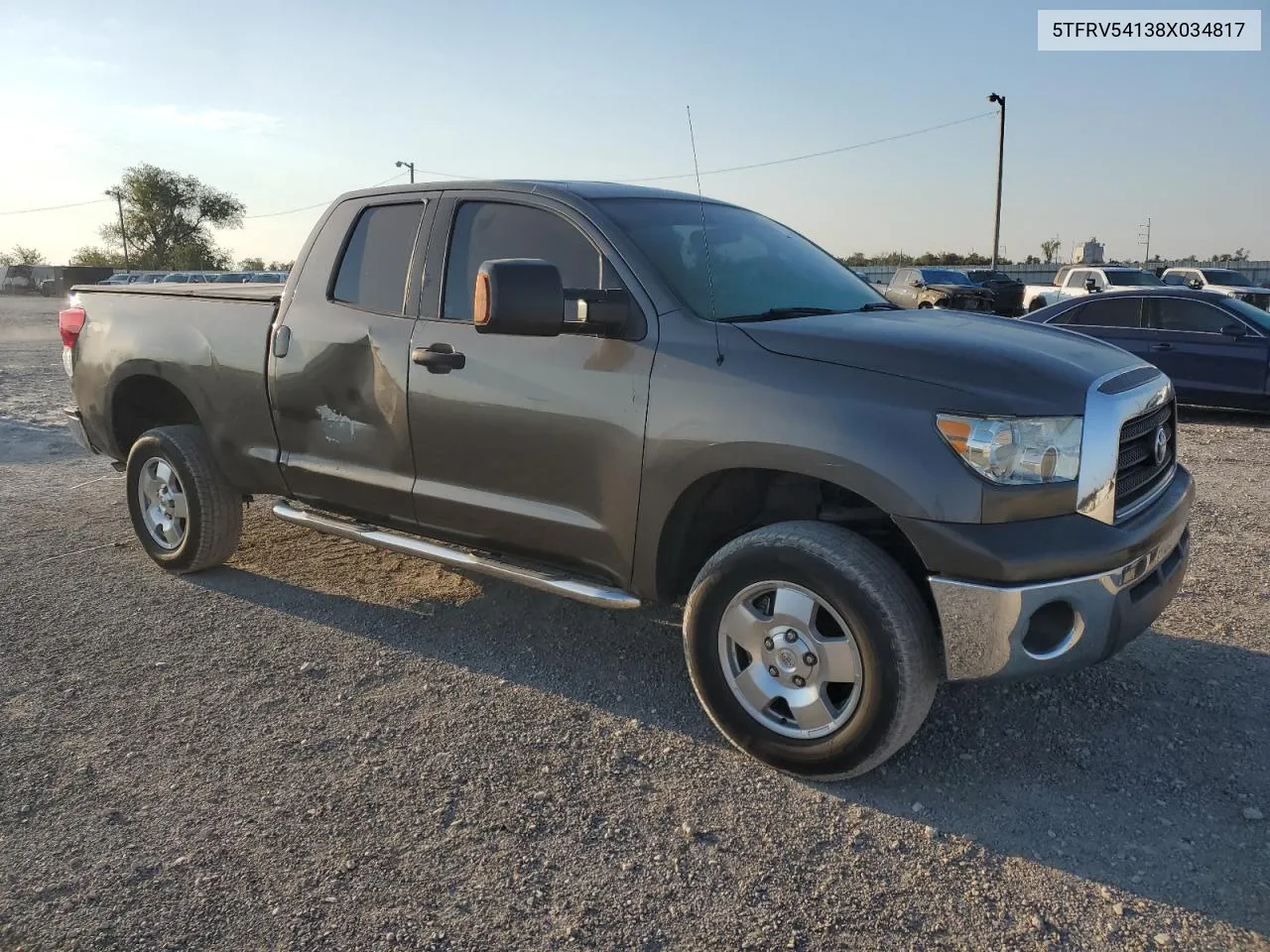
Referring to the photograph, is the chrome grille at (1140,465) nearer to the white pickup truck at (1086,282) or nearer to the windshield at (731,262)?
the windshield at (731,262)

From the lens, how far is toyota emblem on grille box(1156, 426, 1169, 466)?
332 cm

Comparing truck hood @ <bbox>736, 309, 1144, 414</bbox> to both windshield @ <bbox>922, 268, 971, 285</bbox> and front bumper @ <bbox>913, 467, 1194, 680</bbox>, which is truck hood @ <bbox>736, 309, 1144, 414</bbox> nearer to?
front bumper @ <bbox>913, 467, 1194, 680</bbox>

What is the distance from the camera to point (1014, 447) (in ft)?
9.04

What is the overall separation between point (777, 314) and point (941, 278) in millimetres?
21488

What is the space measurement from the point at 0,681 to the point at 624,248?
9.74 feet

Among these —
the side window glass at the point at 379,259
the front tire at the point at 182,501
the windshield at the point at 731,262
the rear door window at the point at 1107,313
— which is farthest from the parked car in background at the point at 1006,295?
the front tire at the point at 182,501

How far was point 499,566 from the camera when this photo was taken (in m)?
3.75

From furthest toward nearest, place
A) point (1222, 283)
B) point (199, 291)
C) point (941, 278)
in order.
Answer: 1. point (941, 278)
2. point (1222, 283)
3. point (199, 291)

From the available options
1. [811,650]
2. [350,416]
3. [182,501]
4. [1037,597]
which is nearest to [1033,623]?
[1037,597]

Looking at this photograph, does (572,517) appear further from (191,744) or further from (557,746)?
(191,744)

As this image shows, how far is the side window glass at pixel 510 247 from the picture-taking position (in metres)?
3.60

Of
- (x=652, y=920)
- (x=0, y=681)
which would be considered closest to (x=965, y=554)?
(x=652, y=920)

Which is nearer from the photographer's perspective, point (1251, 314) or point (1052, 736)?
point (1052, 736)

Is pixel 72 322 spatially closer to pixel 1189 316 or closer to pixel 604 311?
pixel 604 311
